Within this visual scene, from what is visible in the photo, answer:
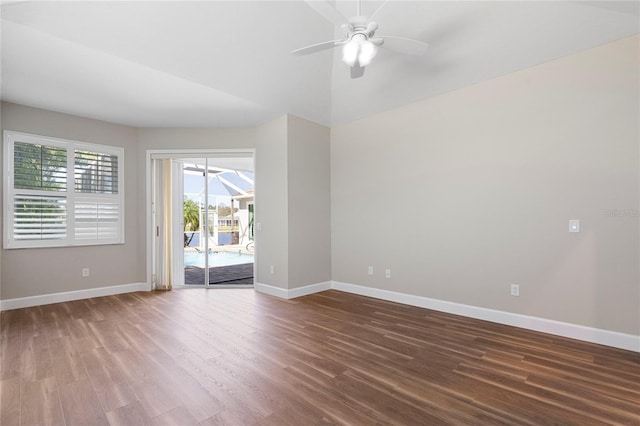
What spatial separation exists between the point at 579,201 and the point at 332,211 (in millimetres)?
3342

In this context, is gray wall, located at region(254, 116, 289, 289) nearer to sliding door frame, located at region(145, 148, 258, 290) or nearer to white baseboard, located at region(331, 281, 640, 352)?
sliding door frame, located at region(145, 148, 258, 290)

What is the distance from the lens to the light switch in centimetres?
307

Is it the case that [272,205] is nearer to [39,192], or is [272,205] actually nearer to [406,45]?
[406,45]

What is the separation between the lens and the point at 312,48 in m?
2.68

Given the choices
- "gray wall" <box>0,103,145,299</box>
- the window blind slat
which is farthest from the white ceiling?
the window blind slat

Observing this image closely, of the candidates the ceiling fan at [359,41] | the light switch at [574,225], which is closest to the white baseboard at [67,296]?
the ceiling fan at [359,41]

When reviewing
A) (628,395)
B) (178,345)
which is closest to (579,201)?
(628,395)

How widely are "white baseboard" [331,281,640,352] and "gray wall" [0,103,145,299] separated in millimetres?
4113

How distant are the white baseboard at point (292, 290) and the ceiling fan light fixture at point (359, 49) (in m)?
3.34

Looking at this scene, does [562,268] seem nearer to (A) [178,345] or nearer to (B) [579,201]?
(B) [579,201]

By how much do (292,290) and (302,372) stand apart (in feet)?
7.70

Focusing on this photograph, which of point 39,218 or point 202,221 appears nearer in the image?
point 39,218

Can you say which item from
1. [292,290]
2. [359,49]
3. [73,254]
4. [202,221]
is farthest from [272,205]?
[73,254]

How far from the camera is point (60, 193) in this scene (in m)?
4.51
